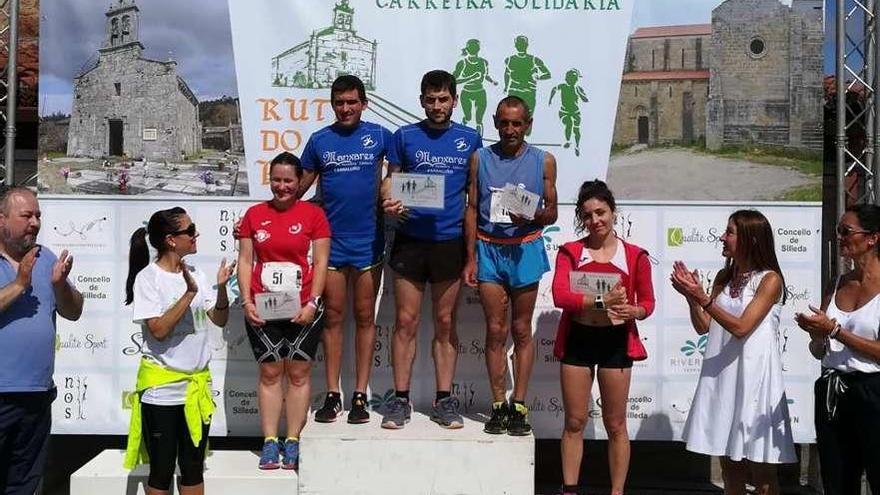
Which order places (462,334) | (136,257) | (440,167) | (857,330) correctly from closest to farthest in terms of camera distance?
(857,330)
(136,257)
(440,167)
(462,334)

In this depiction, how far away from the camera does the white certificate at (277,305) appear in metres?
3.79

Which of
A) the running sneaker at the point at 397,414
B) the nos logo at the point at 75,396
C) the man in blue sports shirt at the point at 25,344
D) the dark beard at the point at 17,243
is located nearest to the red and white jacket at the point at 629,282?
the running sneaker at the point at 397,414

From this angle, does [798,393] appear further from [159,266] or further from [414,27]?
[159,266]

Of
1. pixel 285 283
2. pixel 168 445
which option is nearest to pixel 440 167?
pixel 285 283

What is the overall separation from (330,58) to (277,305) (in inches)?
58.6

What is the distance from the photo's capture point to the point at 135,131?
4617 mm

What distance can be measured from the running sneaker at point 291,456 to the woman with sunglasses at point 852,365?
92.3 inches

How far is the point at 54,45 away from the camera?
4.57 metres

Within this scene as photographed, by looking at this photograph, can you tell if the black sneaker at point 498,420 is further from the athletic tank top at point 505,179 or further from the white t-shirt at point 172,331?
the white t-shirt at point 172,331

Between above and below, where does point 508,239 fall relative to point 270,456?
above

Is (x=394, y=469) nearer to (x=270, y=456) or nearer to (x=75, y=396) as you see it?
(x=270, y=456)

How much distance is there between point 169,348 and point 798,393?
3.34 m

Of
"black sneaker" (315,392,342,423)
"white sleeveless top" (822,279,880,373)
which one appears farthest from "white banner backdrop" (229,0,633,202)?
"white sleeveless top" (822,279,880,373)

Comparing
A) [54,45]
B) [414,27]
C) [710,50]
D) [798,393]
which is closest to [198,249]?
[54,45]
